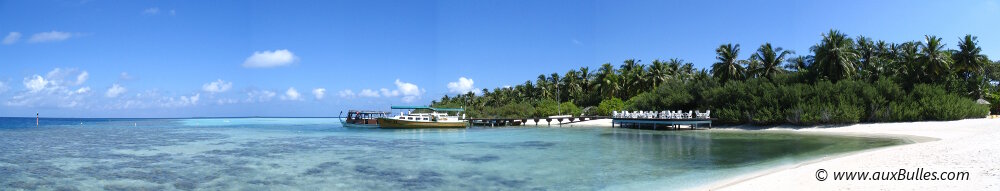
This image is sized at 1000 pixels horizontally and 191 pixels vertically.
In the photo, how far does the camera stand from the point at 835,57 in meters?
41.9

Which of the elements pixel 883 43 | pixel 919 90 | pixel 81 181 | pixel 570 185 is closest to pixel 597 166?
pixel 570 185

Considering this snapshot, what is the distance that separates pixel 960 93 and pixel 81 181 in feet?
177

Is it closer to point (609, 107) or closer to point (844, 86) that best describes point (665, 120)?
point (844, 86)

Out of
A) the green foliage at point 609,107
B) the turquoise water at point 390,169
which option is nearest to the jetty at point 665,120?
the green foliage at point 609,107

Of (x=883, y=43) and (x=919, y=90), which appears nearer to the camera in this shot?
(x=919, y=90)

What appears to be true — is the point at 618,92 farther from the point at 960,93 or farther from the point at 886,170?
the point at 886,170

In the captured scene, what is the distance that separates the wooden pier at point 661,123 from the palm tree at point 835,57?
31.3ft

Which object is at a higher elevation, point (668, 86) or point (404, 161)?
point (668, 86)

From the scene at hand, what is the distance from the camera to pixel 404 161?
19031 mm

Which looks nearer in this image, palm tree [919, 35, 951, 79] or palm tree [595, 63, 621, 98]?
palm tree [919, 35, 951, 79]

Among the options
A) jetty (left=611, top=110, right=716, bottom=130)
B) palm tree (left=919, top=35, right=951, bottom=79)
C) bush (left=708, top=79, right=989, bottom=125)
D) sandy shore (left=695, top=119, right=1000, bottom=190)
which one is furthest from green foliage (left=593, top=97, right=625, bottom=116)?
sandy shore (left=695, top=119, right=1000, bottom=190)

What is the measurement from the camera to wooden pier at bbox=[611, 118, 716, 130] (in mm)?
41750

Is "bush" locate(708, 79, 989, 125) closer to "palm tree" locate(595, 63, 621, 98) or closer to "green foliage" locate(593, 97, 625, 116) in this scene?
"green foliage" locate(593, 97, 625, 116)

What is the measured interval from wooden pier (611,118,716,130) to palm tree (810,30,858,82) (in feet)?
31.3
